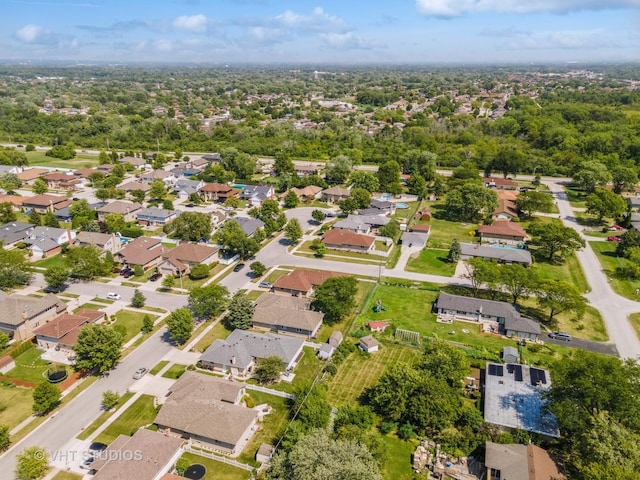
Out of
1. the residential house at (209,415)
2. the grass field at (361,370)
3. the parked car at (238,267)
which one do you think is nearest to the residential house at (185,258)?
the parked car at (238,267)

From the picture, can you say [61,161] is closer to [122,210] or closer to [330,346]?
[122,210]

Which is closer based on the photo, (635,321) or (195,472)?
(195,472)

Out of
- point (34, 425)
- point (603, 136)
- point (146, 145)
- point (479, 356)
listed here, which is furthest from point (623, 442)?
point (146, 145)

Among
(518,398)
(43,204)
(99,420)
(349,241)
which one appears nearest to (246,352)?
(99,420)

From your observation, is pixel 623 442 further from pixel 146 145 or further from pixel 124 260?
pixel 146 145

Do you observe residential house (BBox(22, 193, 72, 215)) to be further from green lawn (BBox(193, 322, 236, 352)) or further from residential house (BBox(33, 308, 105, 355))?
green lawn (BBox(193, 322, 236, 352))

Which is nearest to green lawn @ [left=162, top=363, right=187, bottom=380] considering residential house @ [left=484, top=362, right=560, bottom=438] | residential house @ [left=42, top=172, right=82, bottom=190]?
residential house @ [left=484, top=362, right=560, bottom=438]

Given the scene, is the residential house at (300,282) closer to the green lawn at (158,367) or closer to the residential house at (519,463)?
the green lawn at (158,367)
